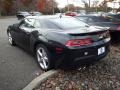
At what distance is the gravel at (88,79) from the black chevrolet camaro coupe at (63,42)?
345 millimetres

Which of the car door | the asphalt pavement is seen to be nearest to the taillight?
the asphalt pavement

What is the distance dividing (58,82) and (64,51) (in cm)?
69

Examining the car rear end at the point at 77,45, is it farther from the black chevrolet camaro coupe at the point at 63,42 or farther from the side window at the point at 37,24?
the side window at the point at 37,24

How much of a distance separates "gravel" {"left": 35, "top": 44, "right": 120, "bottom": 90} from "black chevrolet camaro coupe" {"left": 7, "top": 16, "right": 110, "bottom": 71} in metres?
0.35

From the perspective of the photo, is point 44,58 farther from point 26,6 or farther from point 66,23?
point 26,6

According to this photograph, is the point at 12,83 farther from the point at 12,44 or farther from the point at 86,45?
the point at 12,44

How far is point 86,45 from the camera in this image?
4785mm

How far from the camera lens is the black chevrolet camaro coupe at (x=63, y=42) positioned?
15.5 ft

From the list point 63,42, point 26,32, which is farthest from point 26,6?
A: point 63,42

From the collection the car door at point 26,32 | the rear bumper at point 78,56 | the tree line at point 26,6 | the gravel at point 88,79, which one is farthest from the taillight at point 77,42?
the tree line at point 26,6

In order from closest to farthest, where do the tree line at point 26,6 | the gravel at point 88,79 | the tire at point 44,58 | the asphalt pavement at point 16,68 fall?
the gravel at point 88,79 < the asphalt pavement at point 16,68 < the tire at point 44,58 < the tree line at point 26,6

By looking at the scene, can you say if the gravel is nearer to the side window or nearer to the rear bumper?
the rear bumper

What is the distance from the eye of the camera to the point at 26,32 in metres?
6.33

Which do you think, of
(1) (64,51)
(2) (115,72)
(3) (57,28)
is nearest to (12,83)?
(1) (64,51)
